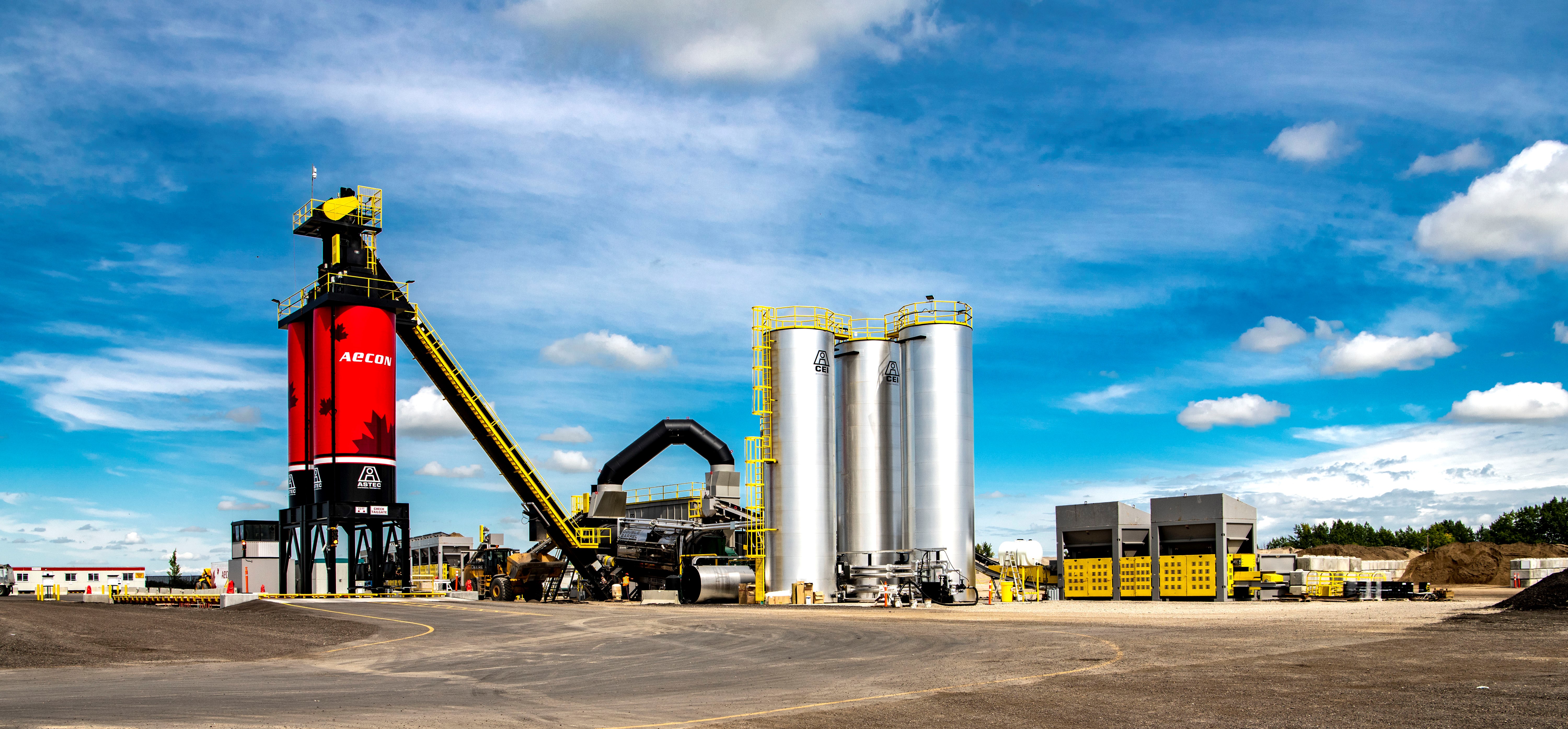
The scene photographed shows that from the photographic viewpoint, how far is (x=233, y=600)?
4675 cm

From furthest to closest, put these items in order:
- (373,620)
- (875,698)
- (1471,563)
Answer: (1471,563)
(373,620)
(875,698)

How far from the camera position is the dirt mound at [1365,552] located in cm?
10250

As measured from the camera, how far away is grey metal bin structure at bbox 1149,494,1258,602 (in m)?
46.1

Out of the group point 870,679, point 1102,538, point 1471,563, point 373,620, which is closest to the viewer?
point 870,679

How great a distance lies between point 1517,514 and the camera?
12619cm

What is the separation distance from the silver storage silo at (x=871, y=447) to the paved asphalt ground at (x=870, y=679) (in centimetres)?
1895

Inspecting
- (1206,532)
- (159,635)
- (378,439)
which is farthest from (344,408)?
(1206,532)

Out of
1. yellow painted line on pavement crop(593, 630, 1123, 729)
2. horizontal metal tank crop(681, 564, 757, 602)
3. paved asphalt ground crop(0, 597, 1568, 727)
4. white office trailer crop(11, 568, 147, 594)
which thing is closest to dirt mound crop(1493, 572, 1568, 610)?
paved asphalt ground crop(0, 597, 1568, 727)

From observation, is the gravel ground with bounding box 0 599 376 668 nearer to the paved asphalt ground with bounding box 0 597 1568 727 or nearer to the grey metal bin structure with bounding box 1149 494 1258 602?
the paved asphalt ground with bounding box 0 597 1568 727

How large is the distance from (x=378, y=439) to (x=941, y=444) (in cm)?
2641

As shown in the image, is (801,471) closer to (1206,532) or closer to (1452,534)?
(1206,532)

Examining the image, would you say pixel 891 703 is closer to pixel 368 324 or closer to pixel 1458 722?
pixel 1458 722

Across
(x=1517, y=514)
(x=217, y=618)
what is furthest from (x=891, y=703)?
(x=1517, y=514)

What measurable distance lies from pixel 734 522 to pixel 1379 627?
107 ft
